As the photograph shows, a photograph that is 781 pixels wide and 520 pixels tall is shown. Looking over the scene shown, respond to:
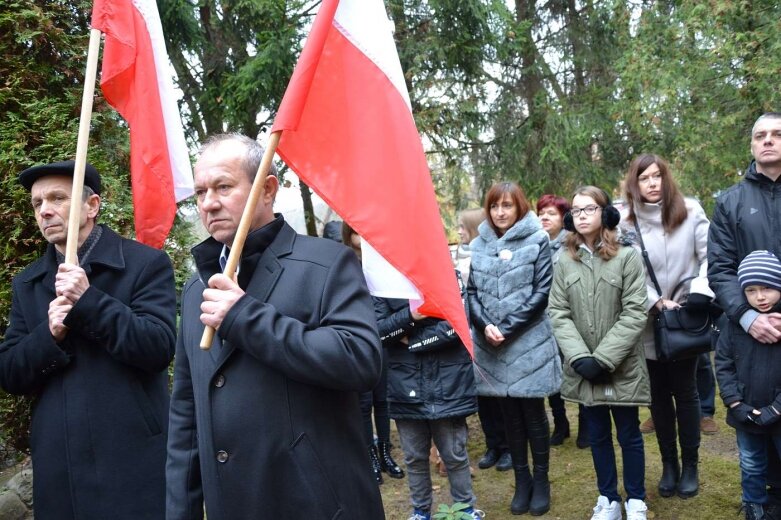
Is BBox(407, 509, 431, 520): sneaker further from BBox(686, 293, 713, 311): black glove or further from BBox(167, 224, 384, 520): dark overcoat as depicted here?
BBox(167, 224, 384, 520): dark overcoat

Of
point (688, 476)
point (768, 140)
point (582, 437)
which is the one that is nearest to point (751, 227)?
point (768, 140)

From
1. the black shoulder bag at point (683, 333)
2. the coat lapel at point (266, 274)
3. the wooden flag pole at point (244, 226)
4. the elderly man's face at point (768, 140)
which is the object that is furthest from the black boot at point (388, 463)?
the wooden flag pole at point (244, 226)

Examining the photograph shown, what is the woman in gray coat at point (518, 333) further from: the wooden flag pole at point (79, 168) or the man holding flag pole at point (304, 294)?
the wooden flag pole at point (79, 168)

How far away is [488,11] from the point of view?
34.0 ft

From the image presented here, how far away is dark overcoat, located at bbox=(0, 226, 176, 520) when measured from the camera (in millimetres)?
3094

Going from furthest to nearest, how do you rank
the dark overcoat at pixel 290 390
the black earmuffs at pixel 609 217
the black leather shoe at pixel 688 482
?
the black leather shoe at pixel 688 482 → the black earmuffs at pixel 609 217 → the dark overcoat at pixel 290 390

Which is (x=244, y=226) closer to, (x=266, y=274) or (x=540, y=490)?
(x=266, y=274)

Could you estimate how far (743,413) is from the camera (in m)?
4.23

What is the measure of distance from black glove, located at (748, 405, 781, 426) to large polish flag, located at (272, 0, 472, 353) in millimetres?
2327

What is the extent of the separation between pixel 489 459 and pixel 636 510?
5.91 feet

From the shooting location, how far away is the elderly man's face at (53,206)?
3.28 meters

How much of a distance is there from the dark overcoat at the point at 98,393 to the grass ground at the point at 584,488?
107 inches

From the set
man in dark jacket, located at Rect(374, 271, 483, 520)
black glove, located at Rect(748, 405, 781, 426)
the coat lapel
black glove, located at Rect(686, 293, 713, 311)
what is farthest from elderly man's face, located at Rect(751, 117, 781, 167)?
the coat lapel

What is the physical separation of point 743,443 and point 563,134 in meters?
8.37
